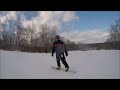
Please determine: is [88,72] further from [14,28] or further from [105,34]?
[14,28]

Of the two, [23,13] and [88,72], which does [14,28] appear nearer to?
[23,13]

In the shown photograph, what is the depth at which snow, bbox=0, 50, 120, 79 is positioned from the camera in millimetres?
11336

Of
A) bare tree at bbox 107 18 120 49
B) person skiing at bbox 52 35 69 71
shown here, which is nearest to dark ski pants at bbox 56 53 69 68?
person skiing at bbox 52 35 69 71

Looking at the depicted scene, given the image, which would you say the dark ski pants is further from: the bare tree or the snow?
the bare tree

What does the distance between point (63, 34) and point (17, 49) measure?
35.1 inches

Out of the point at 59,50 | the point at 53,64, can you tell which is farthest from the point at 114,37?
the point at 53,64

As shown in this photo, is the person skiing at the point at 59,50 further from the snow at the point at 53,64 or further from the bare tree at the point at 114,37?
the bare tree at the point at 114,37

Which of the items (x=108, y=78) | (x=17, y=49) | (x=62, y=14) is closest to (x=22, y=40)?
(x=17, y=49)

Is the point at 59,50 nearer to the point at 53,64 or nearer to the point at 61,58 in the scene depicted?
the point at 61,58

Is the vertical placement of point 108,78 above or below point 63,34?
below

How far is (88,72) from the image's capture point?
448 inches

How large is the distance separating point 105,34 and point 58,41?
87 cm

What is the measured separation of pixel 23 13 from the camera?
1138cm

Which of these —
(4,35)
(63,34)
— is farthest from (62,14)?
(4,35)
